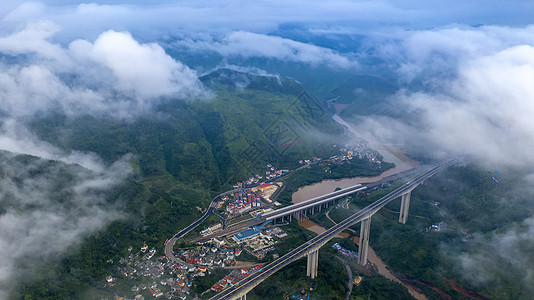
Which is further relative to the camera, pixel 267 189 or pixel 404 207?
pixel 267 189

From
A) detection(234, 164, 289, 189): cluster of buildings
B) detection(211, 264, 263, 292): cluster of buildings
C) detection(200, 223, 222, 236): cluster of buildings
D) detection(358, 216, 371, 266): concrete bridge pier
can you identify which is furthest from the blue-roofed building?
detection(234, 164, 289, 189): cluster of buildings

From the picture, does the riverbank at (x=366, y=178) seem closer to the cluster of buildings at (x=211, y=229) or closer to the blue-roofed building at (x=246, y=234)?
the blue-roofed building at (x=246, y=234)

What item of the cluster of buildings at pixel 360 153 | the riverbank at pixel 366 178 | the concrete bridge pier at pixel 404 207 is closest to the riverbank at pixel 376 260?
the riverbank at pixel 366 178

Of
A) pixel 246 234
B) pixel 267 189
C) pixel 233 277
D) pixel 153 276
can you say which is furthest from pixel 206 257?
pixel 267 189

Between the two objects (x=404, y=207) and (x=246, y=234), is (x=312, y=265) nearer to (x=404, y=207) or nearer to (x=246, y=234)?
(x=246, y=234)

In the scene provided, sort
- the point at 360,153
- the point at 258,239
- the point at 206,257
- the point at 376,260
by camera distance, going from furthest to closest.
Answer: the point at 360,153
the point at 376,260
the point at 258,239
the point at 206,257

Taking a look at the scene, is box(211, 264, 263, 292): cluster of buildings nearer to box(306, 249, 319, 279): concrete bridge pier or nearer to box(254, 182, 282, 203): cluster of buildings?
box(306, 249, 319, 279): concrete bridge pier
